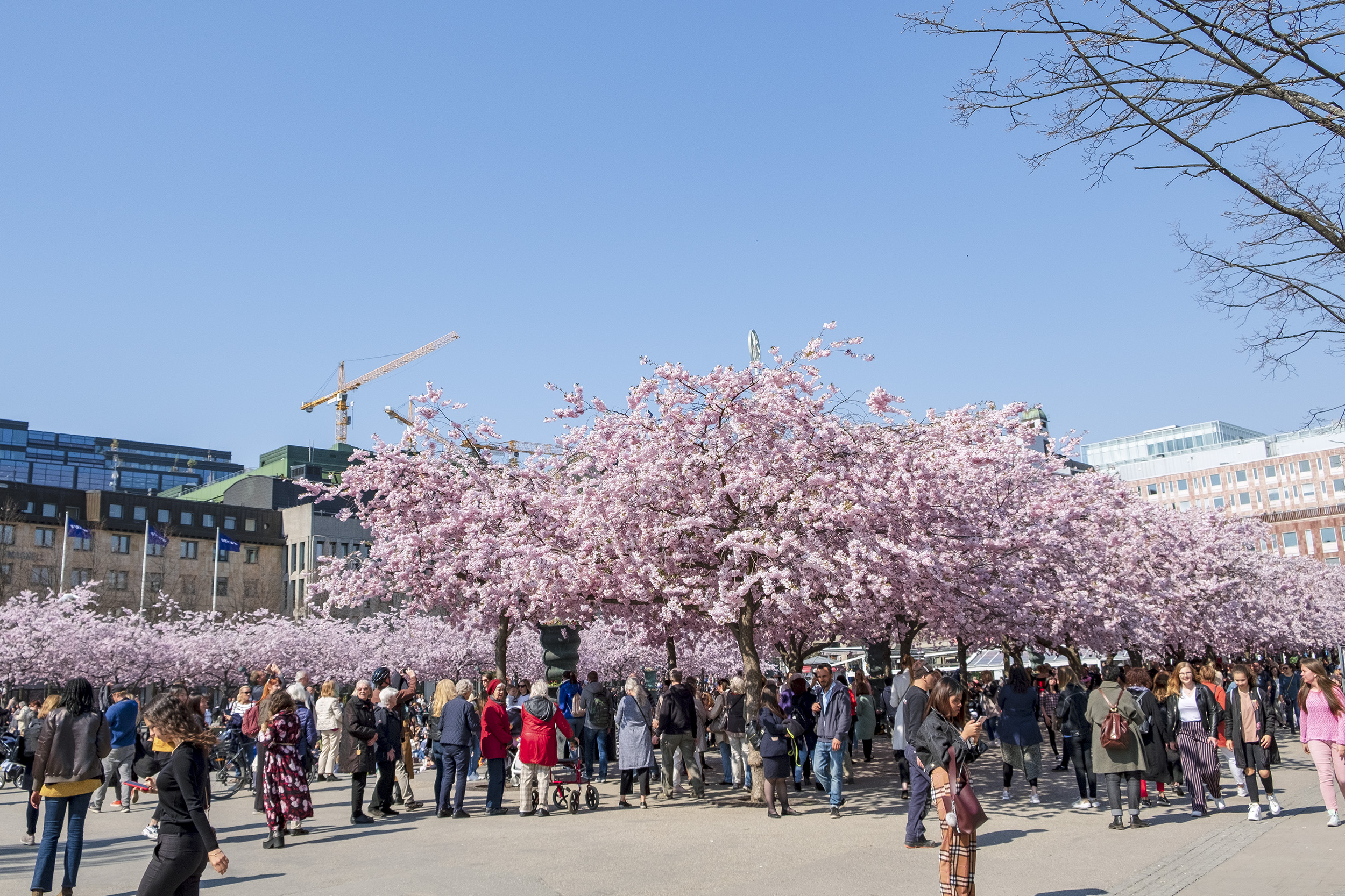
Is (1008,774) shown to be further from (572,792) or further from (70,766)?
(70,766)

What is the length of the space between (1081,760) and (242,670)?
158 ft

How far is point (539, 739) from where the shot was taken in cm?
1389

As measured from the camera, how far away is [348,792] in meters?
17.5

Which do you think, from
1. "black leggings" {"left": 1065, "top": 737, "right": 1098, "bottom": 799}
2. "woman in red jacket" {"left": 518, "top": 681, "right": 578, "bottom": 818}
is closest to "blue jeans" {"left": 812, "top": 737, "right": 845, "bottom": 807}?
"black leggings" {"left": 1065, "top": 737, "right": 1098, "bottom": 799}

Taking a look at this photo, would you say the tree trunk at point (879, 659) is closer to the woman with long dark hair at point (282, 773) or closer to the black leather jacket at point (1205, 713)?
the black leather jacket at point (1205, 713)

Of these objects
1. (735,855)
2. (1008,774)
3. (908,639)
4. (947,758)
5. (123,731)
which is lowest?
(735,855)

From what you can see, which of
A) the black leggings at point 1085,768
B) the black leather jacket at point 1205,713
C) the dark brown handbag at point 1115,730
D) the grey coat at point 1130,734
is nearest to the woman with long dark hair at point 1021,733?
the black leggings at point 1085,768

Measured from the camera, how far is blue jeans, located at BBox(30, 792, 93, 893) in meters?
8.17

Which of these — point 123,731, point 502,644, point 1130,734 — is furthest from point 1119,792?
point 123,731

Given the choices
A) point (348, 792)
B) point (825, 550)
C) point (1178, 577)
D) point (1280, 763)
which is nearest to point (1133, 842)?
point (825, 550)

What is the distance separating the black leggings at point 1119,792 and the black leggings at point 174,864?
30.5 ft

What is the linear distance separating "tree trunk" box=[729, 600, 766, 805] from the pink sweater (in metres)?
6.41

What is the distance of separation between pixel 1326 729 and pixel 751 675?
6.83 m

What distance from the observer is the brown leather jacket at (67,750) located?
27.9 feet
